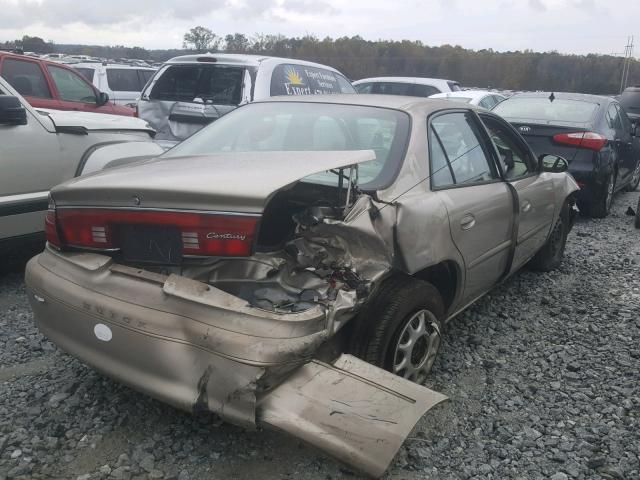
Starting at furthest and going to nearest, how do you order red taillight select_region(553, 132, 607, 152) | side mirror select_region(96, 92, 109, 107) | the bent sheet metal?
1. side mirror select_region(96, 92, 109, 107)
2. red taillight select_region(553, 132, 607, 152)
3. the bent sheet metal

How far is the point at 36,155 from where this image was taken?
14.1 ft

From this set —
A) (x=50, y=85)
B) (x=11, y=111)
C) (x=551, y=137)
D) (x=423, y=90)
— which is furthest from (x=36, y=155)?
(x=423, y=90)

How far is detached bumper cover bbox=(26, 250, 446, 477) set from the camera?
2.07m

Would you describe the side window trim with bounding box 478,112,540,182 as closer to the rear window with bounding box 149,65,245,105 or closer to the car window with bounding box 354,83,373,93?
the rear window with bounding box 149,65,245,105

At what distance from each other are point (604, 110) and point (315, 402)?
6.80m

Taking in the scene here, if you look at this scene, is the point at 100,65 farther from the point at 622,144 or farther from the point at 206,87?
the point at 622,144

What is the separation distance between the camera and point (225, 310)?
7.08 ft

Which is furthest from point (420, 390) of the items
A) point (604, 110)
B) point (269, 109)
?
point (604, 110)

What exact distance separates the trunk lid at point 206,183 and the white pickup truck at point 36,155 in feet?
5.28

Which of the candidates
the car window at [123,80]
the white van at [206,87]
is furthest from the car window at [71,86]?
the car window at [123,80]

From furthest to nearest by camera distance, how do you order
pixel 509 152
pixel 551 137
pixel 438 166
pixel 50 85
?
pixel 50 85 → pixel 551 137 → pixel 509 152 → pixel 438 166

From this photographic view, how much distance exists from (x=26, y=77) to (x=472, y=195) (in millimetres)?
6701

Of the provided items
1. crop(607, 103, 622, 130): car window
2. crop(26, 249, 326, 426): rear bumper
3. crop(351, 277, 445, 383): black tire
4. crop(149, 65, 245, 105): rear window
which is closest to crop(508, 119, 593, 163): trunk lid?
crop(607, 103, 622, 130): car window

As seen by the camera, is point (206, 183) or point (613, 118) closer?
point (206, 183)
